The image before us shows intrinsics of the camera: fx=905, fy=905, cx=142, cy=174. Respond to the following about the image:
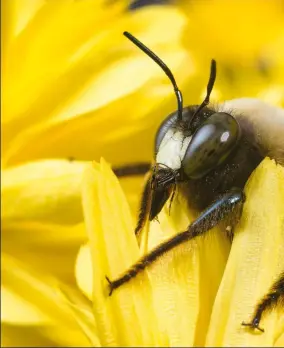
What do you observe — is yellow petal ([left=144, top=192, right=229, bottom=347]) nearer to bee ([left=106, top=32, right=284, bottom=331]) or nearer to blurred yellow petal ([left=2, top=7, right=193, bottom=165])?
bee ([left=106, top=32, right=284, bottom=331])

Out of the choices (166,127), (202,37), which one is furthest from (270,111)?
(202,37)

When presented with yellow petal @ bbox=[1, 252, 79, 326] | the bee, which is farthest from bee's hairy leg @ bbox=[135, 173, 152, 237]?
yellow petal @ bbox=[1, 252, 79, 326]

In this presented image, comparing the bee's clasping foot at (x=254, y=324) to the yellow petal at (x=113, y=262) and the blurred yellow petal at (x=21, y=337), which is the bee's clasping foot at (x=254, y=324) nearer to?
the yellow petal at (x=113, y=262)

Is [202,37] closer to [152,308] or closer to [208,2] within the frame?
[208,2]

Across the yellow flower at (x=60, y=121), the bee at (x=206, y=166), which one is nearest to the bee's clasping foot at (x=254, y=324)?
the bee at (x=206, y=166)

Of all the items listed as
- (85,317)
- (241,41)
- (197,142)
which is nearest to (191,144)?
(197,142)

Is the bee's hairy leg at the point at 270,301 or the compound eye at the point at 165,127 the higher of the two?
the compound eye at the point at 165,127

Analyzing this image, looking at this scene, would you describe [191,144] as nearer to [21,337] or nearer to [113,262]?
[113,262]
